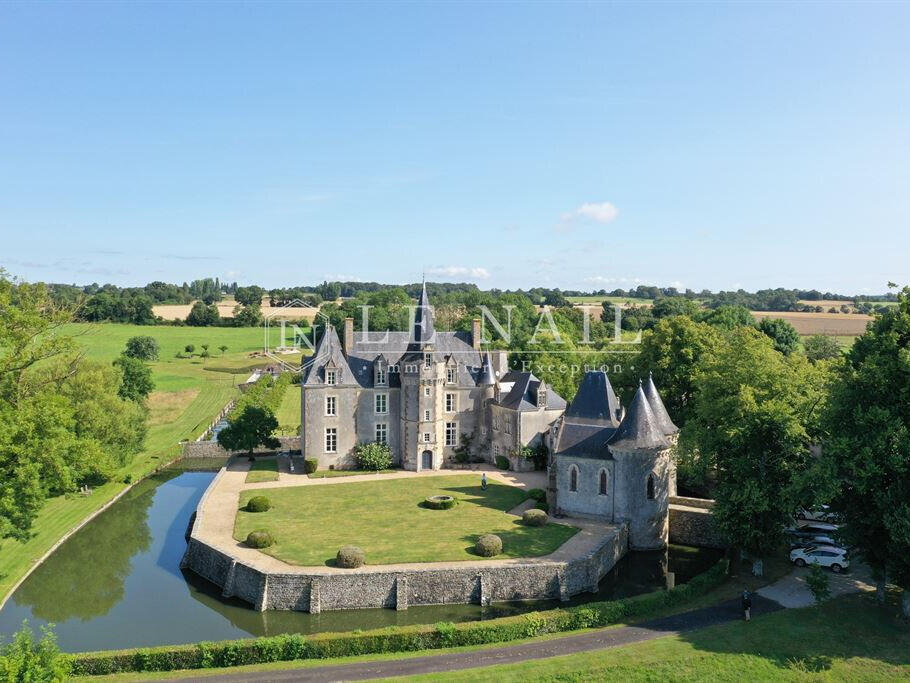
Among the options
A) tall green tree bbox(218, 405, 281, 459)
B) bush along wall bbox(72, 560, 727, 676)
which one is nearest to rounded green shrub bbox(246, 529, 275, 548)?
bush along wall bbox(72, 560, 727, 676)

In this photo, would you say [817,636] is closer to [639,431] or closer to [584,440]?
[639,431]

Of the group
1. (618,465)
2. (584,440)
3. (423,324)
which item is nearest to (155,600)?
(584,440)

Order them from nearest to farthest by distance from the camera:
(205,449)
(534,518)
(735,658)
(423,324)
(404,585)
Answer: (735,658), (404,585), (534,518), (423,324), (205,449)

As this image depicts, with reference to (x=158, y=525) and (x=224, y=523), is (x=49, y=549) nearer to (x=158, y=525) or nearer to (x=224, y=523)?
(x=158, y=525)

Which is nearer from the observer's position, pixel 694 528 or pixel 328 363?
pixel 694 528

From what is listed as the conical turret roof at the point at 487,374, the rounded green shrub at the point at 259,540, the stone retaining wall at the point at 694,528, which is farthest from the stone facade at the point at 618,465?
the rounded green shrub at the point at 259,540

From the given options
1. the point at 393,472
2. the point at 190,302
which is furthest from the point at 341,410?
the point at 190,302
